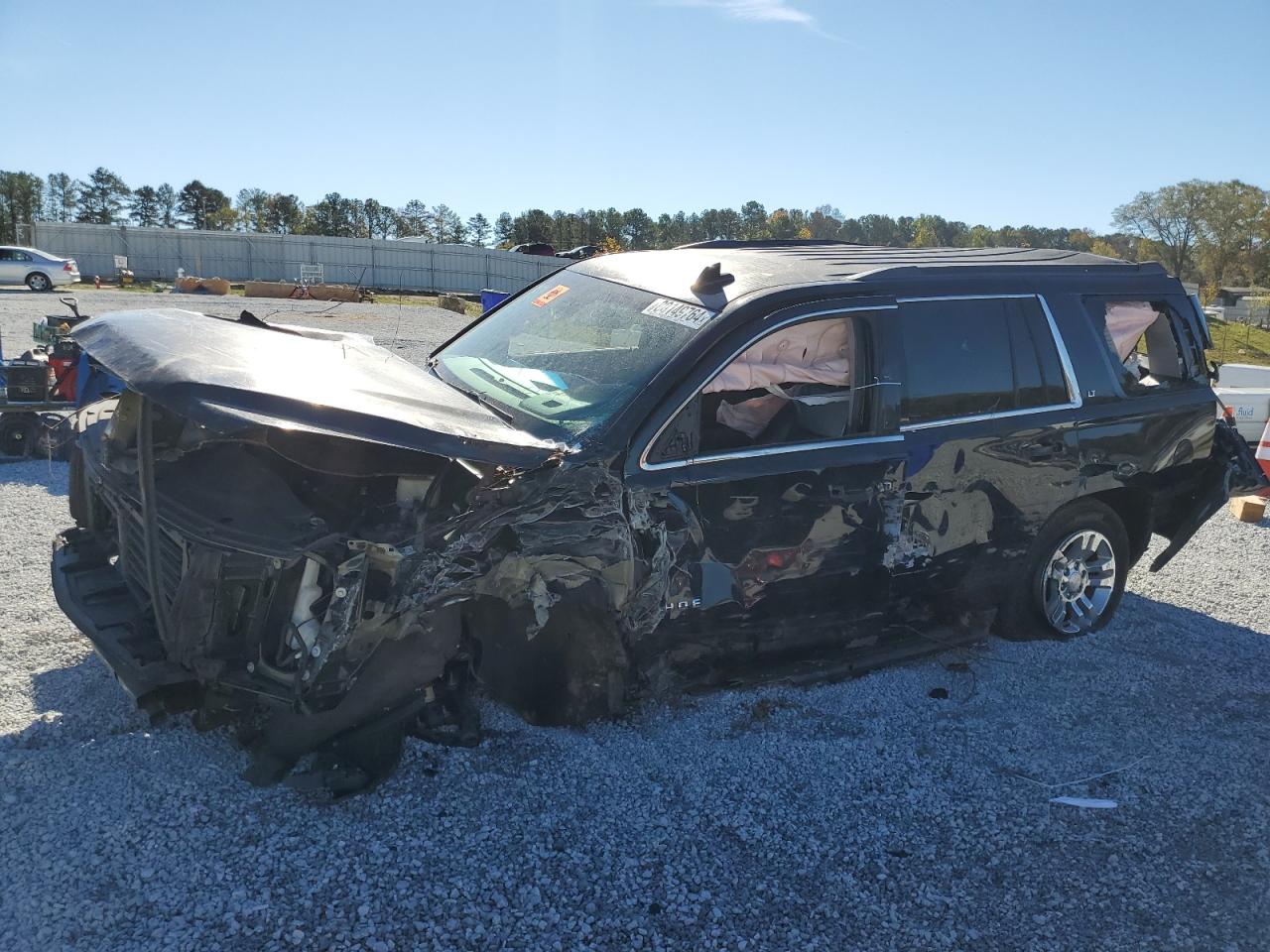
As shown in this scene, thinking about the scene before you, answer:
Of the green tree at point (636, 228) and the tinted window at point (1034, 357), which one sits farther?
the green tree at point (636, 228)

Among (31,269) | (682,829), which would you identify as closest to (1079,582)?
(682,829)

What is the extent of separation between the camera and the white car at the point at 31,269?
2911cm

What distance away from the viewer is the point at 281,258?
4328cm

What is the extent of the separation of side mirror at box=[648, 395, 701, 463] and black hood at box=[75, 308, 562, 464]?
1.34 feet

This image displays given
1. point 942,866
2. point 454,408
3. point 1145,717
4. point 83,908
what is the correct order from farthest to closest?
point 1145,717
point 454,408
point 942,866
point 83,908

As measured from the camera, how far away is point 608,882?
Result: 3041mm

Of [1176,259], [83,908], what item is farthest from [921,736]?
[1176,259]

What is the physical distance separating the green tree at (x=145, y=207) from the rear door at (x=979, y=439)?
252 feet

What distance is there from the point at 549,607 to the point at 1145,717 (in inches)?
114

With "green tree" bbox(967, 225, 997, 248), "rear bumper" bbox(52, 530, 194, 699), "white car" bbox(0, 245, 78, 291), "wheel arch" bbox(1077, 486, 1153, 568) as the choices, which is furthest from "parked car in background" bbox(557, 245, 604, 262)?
"green tree" bbox(967, 225, 997, 248)

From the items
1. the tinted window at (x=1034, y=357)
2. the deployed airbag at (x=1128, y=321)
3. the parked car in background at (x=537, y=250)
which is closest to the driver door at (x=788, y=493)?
the tinted window at (x=1034, y=357)

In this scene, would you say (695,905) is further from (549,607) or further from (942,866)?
(549,607)

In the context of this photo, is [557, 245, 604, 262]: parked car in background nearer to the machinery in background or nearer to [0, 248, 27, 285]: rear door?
[0, 248, 27, 285]: rear door

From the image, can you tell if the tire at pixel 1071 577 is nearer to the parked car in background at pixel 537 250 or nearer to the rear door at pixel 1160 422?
the rear door at pixel 1160 422
